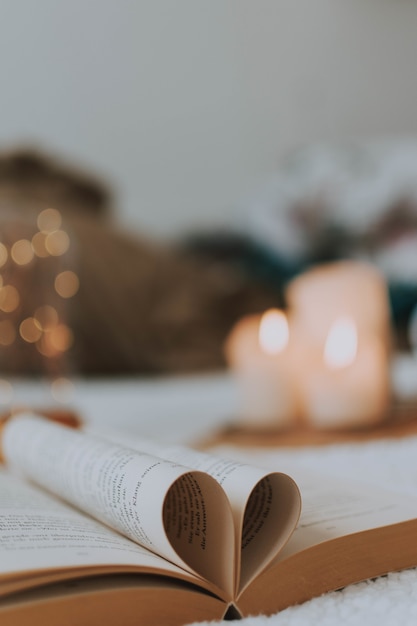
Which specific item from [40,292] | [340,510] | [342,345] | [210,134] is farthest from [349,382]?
[210,134]

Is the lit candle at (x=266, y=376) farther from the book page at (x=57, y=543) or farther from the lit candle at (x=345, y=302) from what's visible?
the book page at (x=57, y=543)

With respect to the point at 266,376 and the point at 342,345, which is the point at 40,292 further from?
the point at 342,345

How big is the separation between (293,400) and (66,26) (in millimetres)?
1542

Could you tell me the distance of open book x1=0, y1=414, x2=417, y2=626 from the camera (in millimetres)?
310

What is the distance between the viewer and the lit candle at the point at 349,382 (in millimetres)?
919

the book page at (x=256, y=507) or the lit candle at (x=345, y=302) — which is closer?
the book page at (x=256, y=507)

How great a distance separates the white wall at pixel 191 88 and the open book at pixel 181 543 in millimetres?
1844

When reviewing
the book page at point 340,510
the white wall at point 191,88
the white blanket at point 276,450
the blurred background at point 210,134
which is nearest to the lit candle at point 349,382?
the white blanket at point 276,450

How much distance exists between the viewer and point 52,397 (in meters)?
1.19

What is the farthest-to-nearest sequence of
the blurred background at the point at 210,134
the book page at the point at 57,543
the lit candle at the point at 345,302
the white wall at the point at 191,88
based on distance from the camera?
the white wall at the point at 191,88 → the blurred background at the point at 210,134 → the lit candle at the point at 345,302 → the book page at the point at 57,543

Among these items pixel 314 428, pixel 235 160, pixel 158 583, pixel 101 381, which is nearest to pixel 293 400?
pixel 314 428

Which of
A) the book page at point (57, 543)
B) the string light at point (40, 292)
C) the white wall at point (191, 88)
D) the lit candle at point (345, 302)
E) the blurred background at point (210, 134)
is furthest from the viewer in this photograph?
the white wall at point (191, 88)

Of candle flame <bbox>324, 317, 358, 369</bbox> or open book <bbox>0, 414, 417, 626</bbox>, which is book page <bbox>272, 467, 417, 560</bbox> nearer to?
open book <bbox>0, 414, 417, 626</bbox>

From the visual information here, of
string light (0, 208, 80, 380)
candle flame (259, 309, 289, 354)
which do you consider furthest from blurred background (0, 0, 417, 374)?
candle flame (259, 309, 289, 354)
